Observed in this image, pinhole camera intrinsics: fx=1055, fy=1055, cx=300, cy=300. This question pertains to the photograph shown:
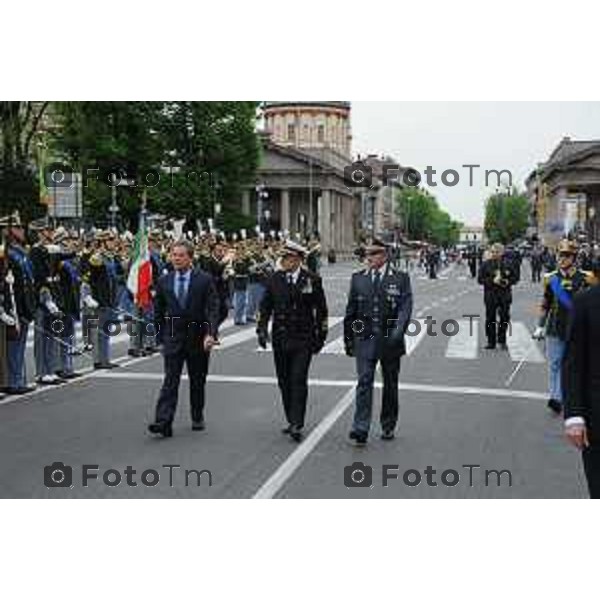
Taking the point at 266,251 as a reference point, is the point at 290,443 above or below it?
below

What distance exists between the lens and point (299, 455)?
908cm

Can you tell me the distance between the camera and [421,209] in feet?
70.1

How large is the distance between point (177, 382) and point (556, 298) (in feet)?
13.2

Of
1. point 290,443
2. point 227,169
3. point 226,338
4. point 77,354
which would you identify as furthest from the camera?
point 227,169

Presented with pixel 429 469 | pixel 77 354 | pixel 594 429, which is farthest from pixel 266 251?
pixel 594 429

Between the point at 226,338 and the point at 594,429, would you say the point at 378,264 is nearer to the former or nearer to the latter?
the point at 594,429

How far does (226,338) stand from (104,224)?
28390 mm

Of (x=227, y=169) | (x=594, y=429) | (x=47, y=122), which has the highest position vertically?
(x=47, y=122)

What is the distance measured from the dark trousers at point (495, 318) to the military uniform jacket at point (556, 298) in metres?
6.94

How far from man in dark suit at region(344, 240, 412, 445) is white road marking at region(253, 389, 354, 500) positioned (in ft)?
1.57

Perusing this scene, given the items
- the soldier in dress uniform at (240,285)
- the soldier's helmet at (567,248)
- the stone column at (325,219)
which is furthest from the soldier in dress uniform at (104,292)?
the soldier in dress uniform at (240,285)

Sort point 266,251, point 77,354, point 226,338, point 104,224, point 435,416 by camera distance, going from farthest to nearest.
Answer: point 104,224 → point 266,251 → point 226,338 → point 77,354 → point 435,416

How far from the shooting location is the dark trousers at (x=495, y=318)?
1825 centimetres

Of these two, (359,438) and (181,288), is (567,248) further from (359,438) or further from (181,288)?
(181,288)
